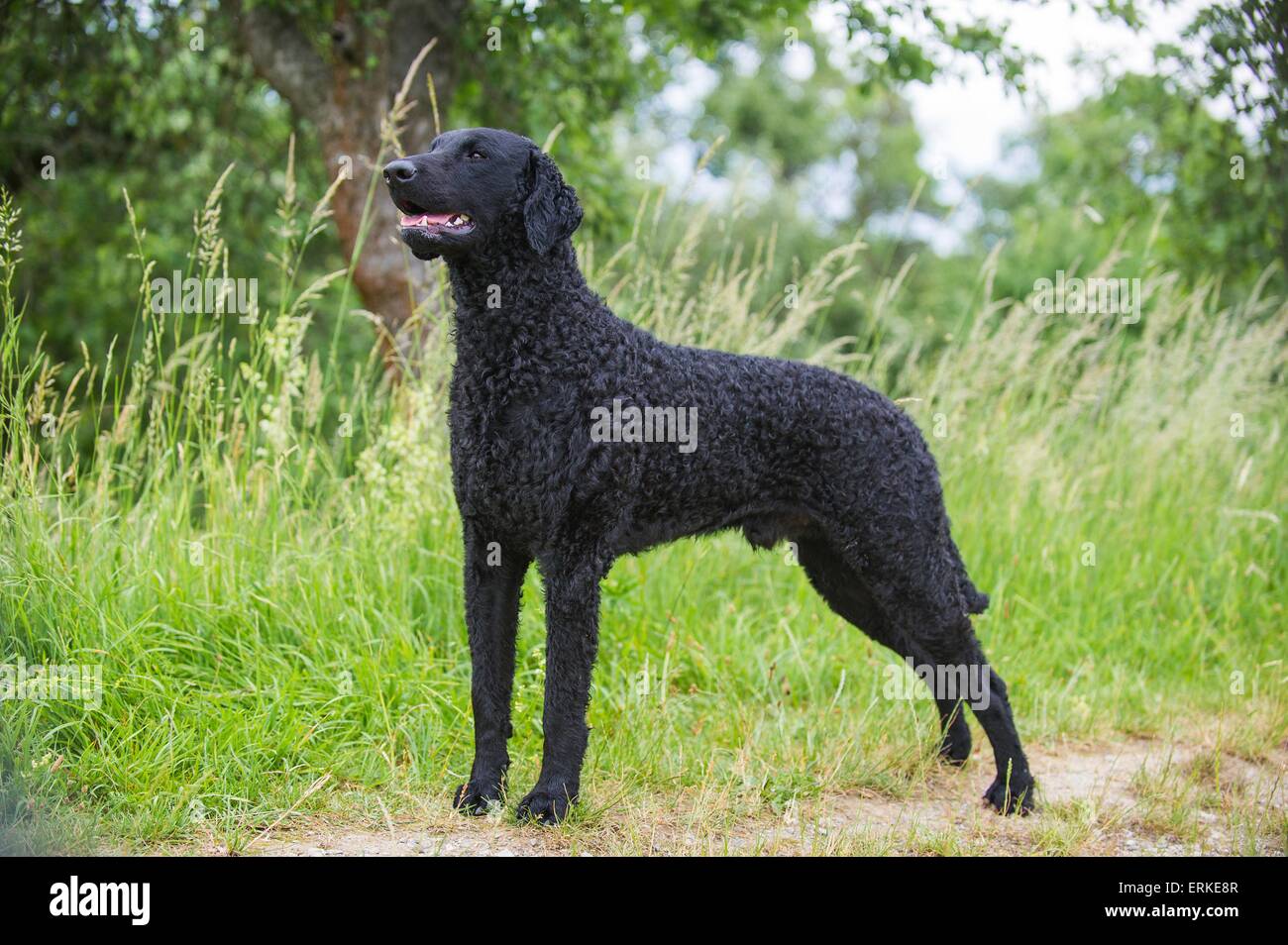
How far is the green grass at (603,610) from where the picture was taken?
3209mm

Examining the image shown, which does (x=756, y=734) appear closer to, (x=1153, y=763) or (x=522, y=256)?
(x=1153, y=763)

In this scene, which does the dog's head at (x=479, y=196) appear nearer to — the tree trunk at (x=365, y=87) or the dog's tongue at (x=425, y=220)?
the dog's tongue at (x=425, y=220)

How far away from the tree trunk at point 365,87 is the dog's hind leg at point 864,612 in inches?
120

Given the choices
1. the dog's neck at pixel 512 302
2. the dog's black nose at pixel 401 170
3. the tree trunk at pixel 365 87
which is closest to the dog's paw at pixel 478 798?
the dog's neck at pixel 512 302

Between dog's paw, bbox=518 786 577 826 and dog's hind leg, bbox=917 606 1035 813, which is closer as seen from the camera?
dog's paw, bbox=518 786 577 826

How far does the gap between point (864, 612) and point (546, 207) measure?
5.82ft

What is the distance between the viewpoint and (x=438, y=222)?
284cm

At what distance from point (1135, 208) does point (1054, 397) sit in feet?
17.4

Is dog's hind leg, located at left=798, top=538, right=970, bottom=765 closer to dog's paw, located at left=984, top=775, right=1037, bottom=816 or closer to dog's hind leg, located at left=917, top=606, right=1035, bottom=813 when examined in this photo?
dog's hind leg, located at left=917, top=606, right=1035, bottom=813

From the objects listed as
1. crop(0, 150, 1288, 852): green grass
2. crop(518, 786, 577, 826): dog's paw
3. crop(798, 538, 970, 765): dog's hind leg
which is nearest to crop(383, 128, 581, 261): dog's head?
crop(0, 150, 1288, 852): green grass

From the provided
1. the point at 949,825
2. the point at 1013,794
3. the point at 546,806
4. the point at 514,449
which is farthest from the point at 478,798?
the point at 1013,794

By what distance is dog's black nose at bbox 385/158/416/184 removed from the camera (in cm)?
274

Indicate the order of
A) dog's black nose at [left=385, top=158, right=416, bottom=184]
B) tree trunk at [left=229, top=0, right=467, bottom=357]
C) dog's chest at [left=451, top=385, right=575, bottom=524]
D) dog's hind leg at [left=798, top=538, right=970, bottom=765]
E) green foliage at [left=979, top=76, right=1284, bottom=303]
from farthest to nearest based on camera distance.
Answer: green foliage at [left=979, top=76, right=1284, bottom=303], tree trunk at [left=229, top=0, right=467, bottom=357], dog's hind leg at [left=798, top=538, right=970, bottom=765], dog's chest at [left=451, top=385, right=575, bottom=524], dog's black nose at [left=385, top=158, right=416, bottom=184]

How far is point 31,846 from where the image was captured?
271cm
